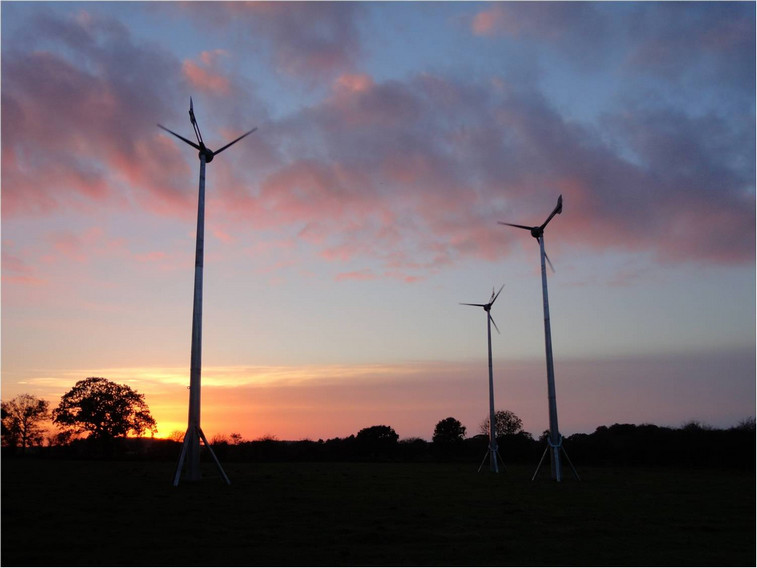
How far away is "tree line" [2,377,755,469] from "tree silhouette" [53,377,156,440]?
114 millimetres

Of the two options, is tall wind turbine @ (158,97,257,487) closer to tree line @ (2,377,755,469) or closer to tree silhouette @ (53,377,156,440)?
tree line @ (2,377,755,469)

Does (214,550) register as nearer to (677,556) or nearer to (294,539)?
(294,539)

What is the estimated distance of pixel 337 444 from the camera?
89.9 meters

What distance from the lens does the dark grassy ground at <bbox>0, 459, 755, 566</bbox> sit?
35.6ft

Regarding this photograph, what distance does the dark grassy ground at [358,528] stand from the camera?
428 inches

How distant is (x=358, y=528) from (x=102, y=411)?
241ft

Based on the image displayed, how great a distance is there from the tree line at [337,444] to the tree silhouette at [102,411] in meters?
0.11

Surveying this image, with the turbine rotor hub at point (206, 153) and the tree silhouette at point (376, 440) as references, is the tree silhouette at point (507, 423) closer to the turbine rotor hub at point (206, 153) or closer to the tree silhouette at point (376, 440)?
the tree silhouette at point (376, 440)

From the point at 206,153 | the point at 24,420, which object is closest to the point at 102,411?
the point at 24,420

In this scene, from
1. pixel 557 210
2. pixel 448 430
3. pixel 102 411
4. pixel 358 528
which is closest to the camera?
pixel 358 528

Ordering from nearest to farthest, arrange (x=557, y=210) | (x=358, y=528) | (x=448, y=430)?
(x=358, y=528)
(x=557, y=210)
(x=448, y=430)

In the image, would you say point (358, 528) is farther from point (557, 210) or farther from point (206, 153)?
point (557, 210)

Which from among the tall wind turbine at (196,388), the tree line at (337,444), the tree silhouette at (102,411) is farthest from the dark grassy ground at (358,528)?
the tree silhouette at (102,411)

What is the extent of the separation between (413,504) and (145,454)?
180 ft
